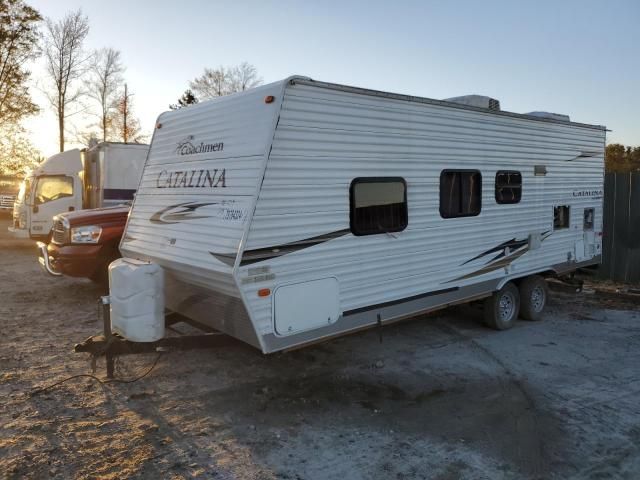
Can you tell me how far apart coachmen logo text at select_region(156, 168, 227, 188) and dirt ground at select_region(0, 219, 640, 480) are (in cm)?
206

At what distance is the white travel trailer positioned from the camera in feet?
15.5

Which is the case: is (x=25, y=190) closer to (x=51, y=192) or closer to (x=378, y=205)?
(x=51, y=192)

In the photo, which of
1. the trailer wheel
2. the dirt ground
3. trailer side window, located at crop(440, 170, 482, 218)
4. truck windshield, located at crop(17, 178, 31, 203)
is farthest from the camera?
truck windshield, located at crop(17, 178, 31, 203)

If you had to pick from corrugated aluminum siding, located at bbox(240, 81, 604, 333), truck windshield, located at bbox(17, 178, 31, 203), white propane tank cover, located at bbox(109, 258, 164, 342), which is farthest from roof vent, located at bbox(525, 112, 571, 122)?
truck windshield, located at bbox(17, 178, 31, 203)

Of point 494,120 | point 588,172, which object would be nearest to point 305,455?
point 494,120

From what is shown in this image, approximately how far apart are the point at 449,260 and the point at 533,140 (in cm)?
252

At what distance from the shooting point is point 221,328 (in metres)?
5.34

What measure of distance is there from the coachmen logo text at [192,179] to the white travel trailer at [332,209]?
0.02 meters

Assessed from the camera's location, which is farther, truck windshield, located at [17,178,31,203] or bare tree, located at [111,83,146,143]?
bare tree, located at [111,83,146,143]

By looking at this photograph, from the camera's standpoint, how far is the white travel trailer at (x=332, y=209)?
4.72 metres

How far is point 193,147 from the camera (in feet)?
18.8

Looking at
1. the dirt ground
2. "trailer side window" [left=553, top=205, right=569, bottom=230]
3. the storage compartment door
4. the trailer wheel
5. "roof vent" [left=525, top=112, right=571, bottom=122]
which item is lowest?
the dirt ground

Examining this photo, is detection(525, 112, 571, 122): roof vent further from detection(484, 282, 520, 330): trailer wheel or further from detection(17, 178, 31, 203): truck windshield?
detection(17, 178, 31, 203): truck windshield

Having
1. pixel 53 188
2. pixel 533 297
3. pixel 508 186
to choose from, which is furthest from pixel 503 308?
pixel 53 188
